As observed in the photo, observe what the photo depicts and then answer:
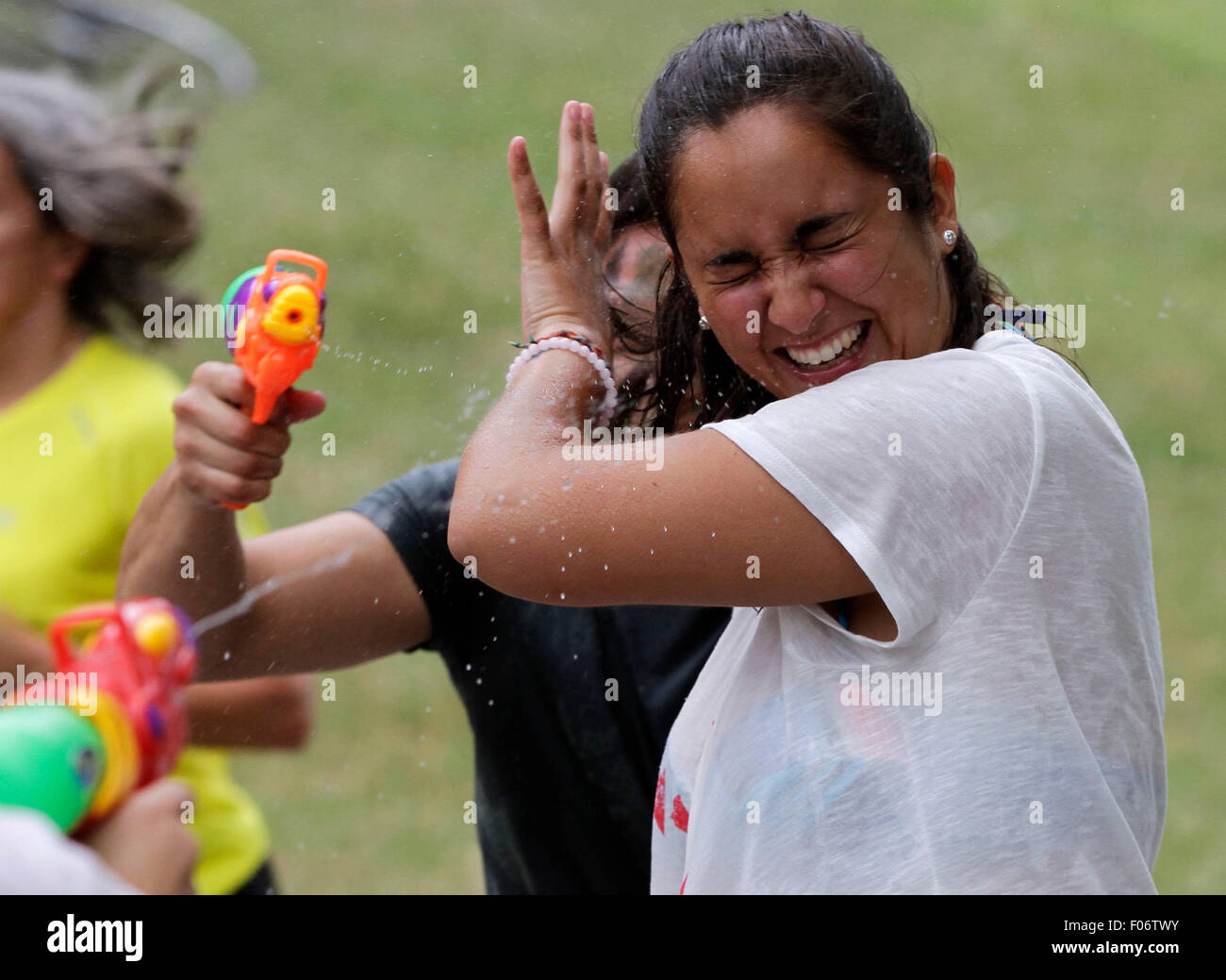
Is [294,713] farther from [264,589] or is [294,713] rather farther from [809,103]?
[809,103]

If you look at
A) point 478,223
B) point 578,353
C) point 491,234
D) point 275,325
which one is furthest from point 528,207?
point 478,223

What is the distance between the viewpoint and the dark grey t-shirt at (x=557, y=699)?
4.89ft

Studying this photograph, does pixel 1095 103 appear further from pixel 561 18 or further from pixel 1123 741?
pixel 1123 741

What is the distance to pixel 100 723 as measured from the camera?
37.6 inches

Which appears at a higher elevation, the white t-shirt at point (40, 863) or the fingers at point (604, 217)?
the fingers at point (604, 217)

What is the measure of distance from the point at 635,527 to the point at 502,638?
550 millimetres

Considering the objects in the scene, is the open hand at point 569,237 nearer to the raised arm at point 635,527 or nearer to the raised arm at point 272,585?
the raised arm at point 635,527

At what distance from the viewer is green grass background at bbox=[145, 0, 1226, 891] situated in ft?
9.89

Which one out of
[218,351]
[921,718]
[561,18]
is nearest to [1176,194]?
[561,18]

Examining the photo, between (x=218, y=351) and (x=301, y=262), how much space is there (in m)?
0.41

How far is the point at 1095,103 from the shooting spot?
5199 millimetres

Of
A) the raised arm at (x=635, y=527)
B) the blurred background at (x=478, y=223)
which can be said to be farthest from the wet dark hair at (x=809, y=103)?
the blurred background at (x=478, y=223)

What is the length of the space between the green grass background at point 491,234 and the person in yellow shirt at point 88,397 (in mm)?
119

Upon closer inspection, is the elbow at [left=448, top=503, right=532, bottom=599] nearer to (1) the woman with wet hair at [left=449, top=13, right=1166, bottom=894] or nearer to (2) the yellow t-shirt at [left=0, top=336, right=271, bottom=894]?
(1) the woman with wet hair at [left=449, top=13, right=1166, bottom=894]
